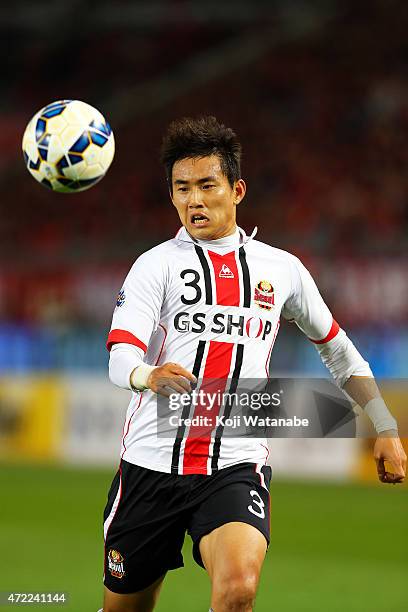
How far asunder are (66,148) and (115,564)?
6.72 feet

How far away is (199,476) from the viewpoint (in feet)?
13.6

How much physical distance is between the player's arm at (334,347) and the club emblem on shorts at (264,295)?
0.17 metres

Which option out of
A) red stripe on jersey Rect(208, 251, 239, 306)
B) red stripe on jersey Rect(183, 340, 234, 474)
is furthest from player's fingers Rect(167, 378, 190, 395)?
red stripe on jersey Rect(208, 251, 239, 306)

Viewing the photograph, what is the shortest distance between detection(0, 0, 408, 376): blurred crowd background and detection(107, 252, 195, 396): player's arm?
985 cm

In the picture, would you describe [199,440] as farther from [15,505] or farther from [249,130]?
→ [249,130]

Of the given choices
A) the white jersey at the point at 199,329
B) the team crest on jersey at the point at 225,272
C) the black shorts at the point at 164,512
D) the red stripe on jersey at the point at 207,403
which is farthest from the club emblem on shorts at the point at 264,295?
the black shorts at the point at 164,512

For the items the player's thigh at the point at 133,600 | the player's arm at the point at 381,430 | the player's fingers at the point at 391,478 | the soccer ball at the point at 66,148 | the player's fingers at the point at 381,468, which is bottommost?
the player's thigh at the point at 133,600

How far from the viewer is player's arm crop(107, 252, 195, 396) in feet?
12.0

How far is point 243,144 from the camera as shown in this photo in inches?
831

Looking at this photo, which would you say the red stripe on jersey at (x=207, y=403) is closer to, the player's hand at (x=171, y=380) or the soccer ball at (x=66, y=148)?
the player's hand at (x=171, y=380)

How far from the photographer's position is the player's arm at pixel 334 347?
4.39m

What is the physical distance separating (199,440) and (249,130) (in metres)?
18.1

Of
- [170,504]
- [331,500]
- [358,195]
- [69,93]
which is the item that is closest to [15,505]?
[331,500]

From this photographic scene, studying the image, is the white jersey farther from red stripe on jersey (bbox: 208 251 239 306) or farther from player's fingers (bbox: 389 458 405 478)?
player's fingers (bbox: 389 458 405 478)
